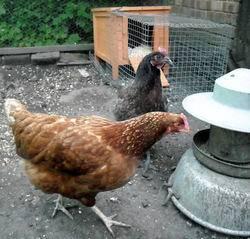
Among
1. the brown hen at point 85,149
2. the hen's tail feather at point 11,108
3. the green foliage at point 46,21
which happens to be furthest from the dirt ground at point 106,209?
the green foliage at point 46,21

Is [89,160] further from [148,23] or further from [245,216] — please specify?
[148,23]

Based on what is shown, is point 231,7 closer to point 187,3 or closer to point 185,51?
point 185,51

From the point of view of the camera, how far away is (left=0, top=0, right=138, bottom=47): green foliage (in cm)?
614

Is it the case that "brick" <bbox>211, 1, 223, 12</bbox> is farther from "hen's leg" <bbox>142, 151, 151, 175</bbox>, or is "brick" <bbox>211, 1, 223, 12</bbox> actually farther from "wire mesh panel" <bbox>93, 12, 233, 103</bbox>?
"hen's leg" <bbox>142, 151, 151, 175</bbox>

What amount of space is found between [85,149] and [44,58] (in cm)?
375

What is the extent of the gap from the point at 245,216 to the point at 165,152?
120 centimetres

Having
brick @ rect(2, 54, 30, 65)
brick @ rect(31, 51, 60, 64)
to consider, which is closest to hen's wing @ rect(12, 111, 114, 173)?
brick @ rect(31, 51, 60, 64)

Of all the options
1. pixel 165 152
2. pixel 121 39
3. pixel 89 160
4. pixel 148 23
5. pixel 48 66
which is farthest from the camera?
pixel 48 66

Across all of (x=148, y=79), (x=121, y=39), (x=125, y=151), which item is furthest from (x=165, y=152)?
(x=121, y=39)

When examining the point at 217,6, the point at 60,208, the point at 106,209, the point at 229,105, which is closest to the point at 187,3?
the point at 217,6

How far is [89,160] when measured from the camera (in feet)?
7.39

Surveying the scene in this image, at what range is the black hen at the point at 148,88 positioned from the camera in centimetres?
326

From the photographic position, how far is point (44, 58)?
5719 millimetres

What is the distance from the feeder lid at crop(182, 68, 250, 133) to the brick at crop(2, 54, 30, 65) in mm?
3769
